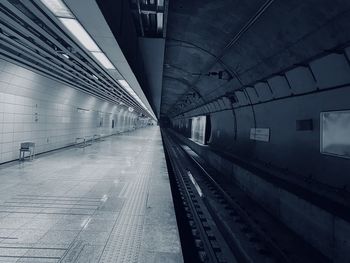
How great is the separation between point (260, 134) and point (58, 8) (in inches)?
306

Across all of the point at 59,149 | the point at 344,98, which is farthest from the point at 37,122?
the point at 344,98

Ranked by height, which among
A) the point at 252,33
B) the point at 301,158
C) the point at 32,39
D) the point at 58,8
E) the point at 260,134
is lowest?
the point at 301,158

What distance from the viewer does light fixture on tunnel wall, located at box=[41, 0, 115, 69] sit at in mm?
3419

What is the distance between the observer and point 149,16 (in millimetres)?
5969

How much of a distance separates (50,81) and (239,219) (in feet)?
31.7

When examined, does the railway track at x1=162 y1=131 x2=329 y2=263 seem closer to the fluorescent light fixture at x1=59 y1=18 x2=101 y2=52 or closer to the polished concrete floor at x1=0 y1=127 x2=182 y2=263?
the polished concrete floor at x1=0 y1=127 x2=182 y2=263

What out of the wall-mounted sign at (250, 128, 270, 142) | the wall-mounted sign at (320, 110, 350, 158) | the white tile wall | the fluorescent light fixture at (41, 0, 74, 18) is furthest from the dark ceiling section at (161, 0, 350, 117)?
the white tile wall

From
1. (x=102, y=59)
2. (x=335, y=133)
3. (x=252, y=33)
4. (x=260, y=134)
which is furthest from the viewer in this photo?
(x=260, y=134)

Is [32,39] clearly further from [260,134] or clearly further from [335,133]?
[260,134]

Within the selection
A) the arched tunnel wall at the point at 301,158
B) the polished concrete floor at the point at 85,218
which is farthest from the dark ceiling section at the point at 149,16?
the polished concrete floor at the point at 85,218

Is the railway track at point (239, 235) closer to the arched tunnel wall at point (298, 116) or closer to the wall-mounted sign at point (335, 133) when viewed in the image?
the arched tunnel wall at point (298, 116)

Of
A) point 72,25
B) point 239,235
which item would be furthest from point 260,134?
point 72,25

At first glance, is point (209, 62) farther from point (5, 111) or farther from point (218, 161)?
point (5, 111)

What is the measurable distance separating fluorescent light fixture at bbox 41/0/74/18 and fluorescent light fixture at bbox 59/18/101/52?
166 millimetres
